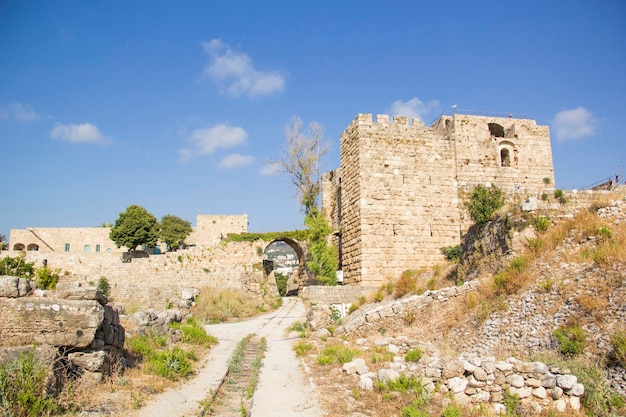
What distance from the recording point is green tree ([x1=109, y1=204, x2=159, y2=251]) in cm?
3859

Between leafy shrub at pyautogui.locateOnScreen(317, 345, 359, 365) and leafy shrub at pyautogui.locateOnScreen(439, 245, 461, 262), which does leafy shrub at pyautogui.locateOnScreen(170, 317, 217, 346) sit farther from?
leafy shrub at pyautogui.locateOnScreen(439, 245, 461, 262)

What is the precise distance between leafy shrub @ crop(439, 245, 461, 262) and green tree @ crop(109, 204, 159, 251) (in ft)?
92.3

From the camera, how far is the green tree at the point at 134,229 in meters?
38.6

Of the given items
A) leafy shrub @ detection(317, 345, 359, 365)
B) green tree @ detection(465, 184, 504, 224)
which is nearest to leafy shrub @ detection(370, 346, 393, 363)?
leafy shrub @ detection(317, 345, 359, 365)

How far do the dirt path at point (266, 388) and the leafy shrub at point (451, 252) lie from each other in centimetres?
701

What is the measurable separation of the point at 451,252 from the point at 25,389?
14916mm

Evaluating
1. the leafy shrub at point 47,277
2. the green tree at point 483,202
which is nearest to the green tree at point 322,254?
the green tree at point 483,202

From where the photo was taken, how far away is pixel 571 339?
766cm

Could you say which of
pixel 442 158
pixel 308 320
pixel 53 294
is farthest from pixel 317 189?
pixel 53 294

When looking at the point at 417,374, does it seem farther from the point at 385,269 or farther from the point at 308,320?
the point at 385,269

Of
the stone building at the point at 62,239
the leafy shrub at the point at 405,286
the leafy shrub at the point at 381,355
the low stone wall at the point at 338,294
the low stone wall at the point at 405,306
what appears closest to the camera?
the leafy shrub at the point at 381,355

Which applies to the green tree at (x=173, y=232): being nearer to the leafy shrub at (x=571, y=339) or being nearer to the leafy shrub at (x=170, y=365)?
the leafy shrub at (x=170, y=365)

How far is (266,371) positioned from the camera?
9328mm

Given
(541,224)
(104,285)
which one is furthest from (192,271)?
(541,224)
